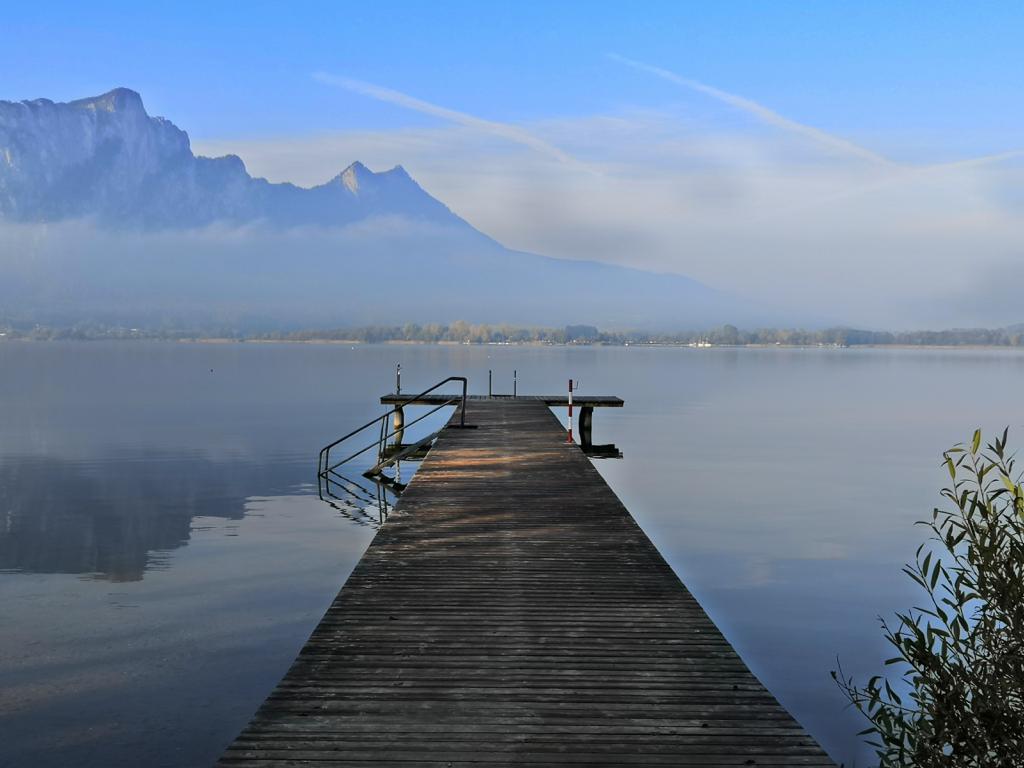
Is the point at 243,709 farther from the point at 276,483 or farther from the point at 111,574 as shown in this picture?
the point at 276,483

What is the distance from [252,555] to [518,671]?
462 inches

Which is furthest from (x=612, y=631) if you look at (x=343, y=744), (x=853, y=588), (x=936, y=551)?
(x=936, y=551)

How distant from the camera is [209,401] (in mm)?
60594

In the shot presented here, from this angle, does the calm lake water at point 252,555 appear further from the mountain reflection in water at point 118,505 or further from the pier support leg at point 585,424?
the pier support leg at point 585,424

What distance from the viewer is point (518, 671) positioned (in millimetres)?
6141

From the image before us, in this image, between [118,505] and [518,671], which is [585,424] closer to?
[118,505]

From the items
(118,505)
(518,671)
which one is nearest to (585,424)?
(118,505)

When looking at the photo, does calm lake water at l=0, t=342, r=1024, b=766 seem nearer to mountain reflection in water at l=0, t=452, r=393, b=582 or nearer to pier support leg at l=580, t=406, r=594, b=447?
mountain reflection in water at l=0, t=452, r=393, b=582

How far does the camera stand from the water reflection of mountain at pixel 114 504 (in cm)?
1659

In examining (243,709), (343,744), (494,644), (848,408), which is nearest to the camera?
(343,744)

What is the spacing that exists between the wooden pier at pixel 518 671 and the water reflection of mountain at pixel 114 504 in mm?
8466

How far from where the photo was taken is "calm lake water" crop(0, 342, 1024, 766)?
9.63 m

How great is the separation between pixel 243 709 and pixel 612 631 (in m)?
4.47

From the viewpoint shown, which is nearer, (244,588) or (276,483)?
(244,588)
